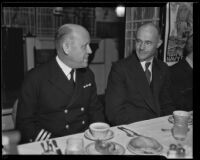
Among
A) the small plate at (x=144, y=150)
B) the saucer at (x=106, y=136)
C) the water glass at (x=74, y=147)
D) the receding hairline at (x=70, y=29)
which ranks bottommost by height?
the small plate at (x=144, y=150)

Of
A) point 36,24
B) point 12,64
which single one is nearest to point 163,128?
point 12,64

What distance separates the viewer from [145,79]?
6.50 ft

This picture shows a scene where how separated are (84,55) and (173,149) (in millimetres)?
930

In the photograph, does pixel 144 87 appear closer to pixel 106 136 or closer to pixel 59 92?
pixel 59 92

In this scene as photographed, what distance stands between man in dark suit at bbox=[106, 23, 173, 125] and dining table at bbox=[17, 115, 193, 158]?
36 cm

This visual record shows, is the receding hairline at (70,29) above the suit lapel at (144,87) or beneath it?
above

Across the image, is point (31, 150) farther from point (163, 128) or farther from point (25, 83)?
point (163, 128)

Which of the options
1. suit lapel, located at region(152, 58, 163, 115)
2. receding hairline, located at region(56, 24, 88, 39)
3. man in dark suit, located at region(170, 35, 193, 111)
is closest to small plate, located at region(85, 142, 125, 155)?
receding hairline, located at region(56, 24, 88, 39)

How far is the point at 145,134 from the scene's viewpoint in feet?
4.46

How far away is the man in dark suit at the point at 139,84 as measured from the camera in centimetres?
193

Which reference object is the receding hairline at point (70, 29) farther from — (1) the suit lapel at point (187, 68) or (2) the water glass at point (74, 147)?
(1) the suit lapel at point (187, 68)

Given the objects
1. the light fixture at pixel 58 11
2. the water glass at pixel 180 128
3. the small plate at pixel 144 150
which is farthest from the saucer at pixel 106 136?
the light fixture at pixel 58 11

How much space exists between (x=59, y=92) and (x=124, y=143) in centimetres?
67
